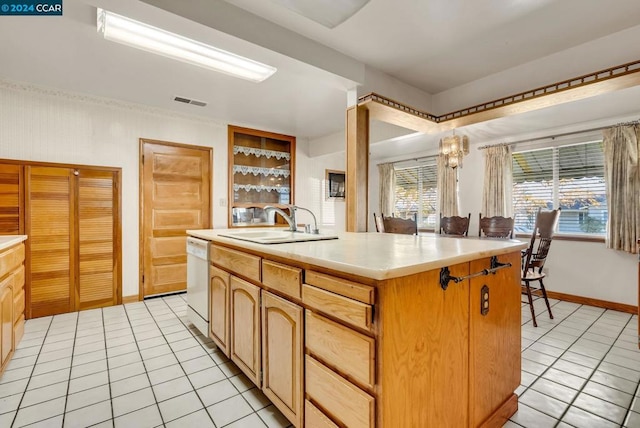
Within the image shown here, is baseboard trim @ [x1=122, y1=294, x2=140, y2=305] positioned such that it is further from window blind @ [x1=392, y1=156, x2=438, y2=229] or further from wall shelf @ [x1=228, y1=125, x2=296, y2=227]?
window blind @ [x1=392, y1=156, x2=438, y2=229]

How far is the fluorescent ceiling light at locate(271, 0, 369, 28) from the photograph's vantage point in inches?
68.0

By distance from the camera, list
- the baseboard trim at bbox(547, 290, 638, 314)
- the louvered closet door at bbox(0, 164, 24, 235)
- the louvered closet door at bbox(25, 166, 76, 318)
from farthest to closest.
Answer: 1. the baseboard trim at bbox(547, 290, 638, 314)
2. the louvered closet door at bbox(25, 166, 76, 318)
3. the louvered closet door at bbox(0, 164, 24, 235)

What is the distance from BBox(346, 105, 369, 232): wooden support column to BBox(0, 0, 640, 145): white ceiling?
1.16 feet

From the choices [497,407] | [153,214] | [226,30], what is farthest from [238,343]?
[153,214]

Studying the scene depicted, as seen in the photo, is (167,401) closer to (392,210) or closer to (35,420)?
(35,420)

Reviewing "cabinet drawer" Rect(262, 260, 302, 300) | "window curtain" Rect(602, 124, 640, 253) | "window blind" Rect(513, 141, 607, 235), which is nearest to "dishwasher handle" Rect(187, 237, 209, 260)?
"cabinet drawer" Rect(262, 260, 302, 300)

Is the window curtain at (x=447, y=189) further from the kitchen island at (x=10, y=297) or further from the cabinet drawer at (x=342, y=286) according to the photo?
the kitchen island at (x=10, y=297)

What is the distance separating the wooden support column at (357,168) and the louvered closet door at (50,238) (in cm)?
312

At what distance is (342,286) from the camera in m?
1.07

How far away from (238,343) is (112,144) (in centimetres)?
310

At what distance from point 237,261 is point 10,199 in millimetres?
2884

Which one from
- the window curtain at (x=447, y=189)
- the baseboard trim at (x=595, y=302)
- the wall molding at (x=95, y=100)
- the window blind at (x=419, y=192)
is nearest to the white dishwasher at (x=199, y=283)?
the wall molding at (x=95, y=100)

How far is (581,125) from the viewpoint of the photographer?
3.53 m

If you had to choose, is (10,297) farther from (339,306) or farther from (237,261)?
(339,306)
